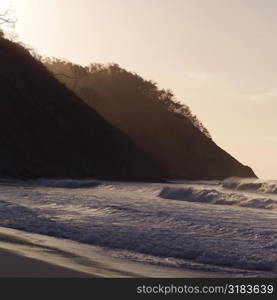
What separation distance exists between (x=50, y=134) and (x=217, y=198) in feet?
95.0

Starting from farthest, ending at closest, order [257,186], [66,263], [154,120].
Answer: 1. [154,120]
2. [257,186]
3. [66,263]

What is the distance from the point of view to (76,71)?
265 ft

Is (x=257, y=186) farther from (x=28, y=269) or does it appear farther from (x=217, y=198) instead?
(x=28, y=269)

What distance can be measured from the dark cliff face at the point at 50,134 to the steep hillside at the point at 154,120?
21635 millimetres

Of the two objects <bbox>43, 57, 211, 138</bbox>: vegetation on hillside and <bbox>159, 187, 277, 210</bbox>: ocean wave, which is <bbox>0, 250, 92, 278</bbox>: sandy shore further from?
<bbox>43, 57, 211, 138</bbox>: vegetation on hillside

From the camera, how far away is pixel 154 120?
85.9m

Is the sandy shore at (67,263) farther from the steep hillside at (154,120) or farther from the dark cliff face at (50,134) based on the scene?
the steep hillside at (154,120)

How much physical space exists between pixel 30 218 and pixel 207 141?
7723 cm

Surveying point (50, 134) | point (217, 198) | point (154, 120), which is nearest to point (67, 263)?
point (217, 198)

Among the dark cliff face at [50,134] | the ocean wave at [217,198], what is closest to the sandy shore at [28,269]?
the ocean wave at [217,198]

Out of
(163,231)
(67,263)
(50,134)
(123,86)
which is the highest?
(123,86)

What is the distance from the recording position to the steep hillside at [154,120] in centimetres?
8106

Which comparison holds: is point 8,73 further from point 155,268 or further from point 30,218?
point 155,268

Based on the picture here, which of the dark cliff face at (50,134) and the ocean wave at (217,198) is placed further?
the dark cliff face at (50,134)
